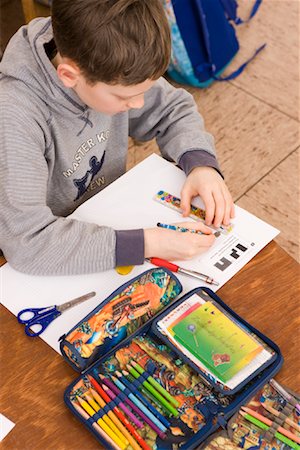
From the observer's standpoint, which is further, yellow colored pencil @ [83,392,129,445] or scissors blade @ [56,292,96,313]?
scissors blade @ [56,292,96,313]

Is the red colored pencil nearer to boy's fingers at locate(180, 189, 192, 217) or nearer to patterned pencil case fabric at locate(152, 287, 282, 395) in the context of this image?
patterned pencil case fabric at locate(152, 287, 282, 395)

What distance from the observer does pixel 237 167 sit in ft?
7.08

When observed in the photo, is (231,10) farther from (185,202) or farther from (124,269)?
(124,269)

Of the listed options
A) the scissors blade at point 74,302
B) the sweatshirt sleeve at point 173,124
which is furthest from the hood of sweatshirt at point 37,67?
the scissors blade at point 74,302

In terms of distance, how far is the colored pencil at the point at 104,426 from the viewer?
0.79 meters

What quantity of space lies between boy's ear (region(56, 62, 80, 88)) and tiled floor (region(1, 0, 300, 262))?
115 cm

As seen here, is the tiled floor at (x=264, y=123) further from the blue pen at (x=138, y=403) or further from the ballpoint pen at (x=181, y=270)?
the blue pen at (x=138, y=403)

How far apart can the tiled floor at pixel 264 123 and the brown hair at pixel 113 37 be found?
115 centimetres

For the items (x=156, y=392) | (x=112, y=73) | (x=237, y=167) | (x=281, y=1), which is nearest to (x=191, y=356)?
(x=156, y=392)

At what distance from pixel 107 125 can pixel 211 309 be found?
1.68ft

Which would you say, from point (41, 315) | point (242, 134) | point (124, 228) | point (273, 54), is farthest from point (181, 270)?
point (273, 54)

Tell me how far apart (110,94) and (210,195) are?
0.94 feet

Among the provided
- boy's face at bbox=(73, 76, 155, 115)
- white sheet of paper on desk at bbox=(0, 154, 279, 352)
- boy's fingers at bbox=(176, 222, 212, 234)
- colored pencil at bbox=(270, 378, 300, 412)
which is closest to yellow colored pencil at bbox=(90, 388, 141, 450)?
white sheet of paper on desk at bbox=(0, 154, 279, 352)

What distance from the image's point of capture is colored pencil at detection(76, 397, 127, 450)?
31.0 inches
